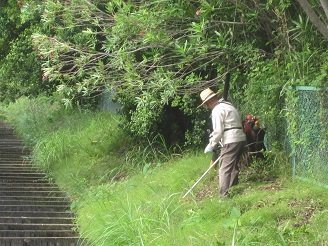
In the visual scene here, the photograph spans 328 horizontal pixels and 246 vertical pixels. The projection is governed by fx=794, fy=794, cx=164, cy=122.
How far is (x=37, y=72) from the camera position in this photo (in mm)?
20875

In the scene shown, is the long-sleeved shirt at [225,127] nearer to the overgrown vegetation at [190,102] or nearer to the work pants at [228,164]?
the work pants at [228,164]

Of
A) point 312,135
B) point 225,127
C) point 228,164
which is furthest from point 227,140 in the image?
point 312,135

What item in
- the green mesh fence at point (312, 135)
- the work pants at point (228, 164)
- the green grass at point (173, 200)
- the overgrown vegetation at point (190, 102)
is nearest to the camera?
the green grass at point (173, 200)

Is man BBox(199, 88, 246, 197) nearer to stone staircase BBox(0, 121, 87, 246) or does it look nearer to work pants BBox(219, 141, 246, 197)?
work pants BBox(219, 141, 246, 197)

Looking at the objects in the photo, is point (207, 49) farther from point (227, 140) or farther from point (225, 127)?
point (227, 140)

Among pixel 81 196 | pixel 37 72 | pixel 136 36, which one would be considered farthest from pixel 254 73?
pixel 37 72

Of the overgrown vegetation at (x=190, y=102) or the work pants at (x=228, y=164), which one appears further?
the work pants at (x=228, y=164)

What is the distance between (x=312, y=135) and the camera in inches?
401

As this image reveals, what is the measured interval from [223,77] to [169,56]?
2.96ft

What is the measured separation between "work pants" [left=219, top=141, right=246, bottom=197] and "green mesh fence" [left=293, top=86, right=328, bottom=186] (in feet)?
2.59

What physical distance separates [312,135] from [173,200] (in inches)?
84.9

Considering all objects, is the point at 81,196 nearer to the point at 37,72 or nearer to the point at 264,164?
the point at 264,164

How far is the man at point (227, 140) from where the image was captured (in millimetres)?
10531

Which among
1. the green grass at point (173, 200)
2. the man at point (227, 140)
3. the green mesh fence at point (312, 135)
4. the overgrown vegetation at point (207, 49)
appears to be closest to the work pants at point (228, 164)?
the man at point (227, 140)
